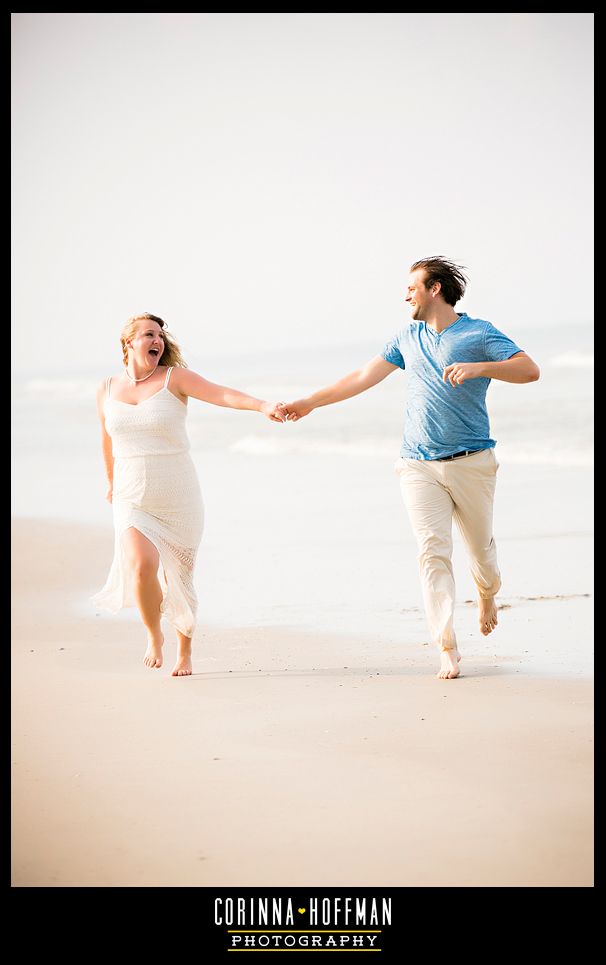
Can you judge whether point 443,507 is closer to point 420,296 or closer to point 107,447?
point 420,296

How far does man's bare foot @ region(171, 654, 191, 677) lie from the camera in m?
5.73

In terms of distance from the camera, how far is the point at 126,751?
4449mm

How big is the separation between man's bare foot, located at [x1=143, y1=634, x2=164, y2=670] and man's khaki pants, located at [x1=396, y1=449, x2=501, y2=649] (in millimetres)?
1377

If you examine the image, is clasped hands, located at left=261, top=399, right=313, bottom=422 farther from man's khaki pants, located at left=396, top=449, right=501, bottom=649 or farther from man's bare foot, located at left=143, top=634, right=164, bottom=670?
man's bare foot, located at left=143, top=634, right=164, bottom=670

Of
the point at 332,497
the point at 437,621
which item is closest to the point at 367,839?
the point at 437,621

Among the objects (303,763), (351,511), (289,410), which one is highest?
(289,410)

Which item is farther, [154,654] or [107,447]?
[107,447]

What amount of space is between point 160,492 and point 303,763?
6.81ft

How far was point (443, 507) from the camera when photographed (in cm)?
575

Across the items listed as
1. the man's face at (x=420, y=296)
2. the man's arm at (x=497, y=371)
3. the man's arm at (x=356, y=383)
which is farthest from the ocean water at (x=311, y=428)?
the man's arm at (x=497, y=371)

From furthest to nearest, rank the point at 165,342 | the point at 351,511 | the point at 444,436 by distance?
the point at 351,511
the point at 165,342
the point at 444,436

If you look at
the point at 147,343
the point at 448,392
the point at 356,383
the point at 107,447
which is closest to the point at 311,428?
the point at 107,447

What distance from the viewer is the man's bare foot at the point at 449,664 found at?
5434 mm

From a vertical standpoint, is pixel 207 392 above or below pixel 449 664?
above
